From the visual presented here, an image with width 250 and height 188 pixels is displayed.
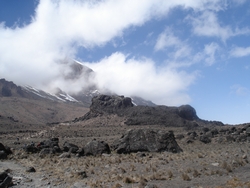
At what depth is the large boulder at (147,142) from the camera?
3075cm

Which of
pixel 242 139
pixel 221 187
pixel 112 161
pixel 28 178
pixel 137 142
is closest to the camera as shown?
pixel 221 187

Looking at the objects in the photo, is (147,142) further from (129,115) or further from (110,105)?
(110,105)

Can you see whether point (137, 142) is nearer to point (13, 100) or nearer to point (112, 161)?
point (112, 161)

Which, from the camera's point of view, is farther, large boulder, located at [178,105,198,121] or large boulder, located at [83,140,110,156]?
large boulder, located at [178,105,198,121]

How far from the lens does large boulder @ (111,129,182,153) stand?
30.8 metres

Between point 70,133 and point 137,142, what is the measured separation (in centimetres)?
4726

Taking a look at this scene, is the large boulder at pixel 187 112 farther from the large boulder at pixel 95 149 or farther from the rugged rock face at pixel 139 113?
the large boulder at pixel 95 149

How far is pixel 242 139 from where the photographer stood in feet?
146

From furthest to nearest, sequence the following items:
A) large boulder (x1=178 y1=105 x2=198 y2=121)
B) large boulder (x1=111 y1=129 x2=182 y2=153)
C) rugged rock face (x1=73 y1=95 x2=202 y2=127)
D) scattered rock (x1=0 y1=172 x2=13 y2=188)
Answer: large boulder (x1=178 y1=105 x2=198 y2=121), rugged rock face (x1=73 y1=95 x2=202 y2=127), large boulder (x1=111 y1=129 x2=182 y2=153), scattered rock (x1=0 y1=172 x2=13 y2=188)

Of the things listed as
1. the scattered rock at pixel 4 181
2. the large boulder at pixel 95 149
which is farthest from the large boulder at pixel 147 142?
the scattered rock at pixel 4 181

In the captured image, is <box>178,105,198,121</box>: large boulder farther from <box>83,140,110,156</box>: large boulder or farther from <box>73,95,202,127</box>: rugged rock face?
<box>83,140,110,156</box>: large boulder

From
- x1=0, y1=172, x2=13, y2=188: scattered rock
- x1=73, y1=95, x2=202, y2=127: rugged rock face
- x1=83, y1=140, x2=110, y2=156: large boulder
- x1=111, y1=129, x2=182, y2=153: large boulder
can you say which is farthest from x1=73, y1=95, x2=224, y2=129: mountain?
→ x1=0, y1=172, x2=13, y2=188: scattered rock

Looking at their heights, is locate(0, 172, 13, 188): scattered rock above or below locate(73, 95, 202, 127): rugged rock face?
below

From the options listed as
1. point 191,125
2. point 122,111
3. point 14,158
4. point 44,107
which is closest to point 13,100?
point 44,107
